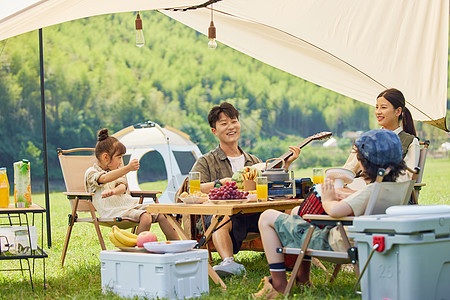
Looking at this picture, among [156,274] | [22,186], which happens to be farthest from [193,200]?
[22,186]

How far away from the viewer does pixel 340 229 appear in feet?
8.45

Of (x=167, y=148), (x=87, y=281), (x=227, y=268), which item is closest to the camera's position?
(x=227, y=268)

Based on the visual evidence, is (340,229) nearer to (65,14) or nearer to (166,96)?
(65,14)

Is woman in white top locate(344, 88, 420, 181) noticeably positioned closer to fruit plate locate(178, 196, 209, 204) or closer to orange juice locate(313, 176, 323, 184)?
orange juice locate(313, 176, 323, 184)

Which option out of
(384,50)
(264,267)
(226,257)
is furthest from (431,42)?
(226,257)

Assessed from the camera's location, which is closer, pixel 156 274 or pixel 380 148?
pixel 380 148

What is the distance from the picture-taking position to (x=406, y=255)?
88.8 inches

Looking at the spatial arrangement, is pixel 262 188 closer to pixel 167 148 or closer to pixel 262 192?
pixel 262 192

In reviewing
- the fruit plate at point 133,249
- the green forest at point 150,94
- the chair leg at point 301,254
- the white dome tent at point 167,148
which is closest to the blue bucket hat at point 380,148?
the chair leg at point 301,254

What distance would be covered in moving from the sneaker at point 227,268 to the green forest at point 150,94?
1890 centimetres

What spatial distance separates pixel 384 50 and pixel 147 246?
2773 millimetres

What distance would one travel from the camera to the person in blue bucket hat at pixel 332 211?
259cm

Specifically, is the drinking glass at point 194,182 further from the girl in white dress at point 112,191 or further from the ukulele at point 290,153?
the girl in white dress at point 112,191

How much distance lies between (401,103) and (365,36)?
1.11m
